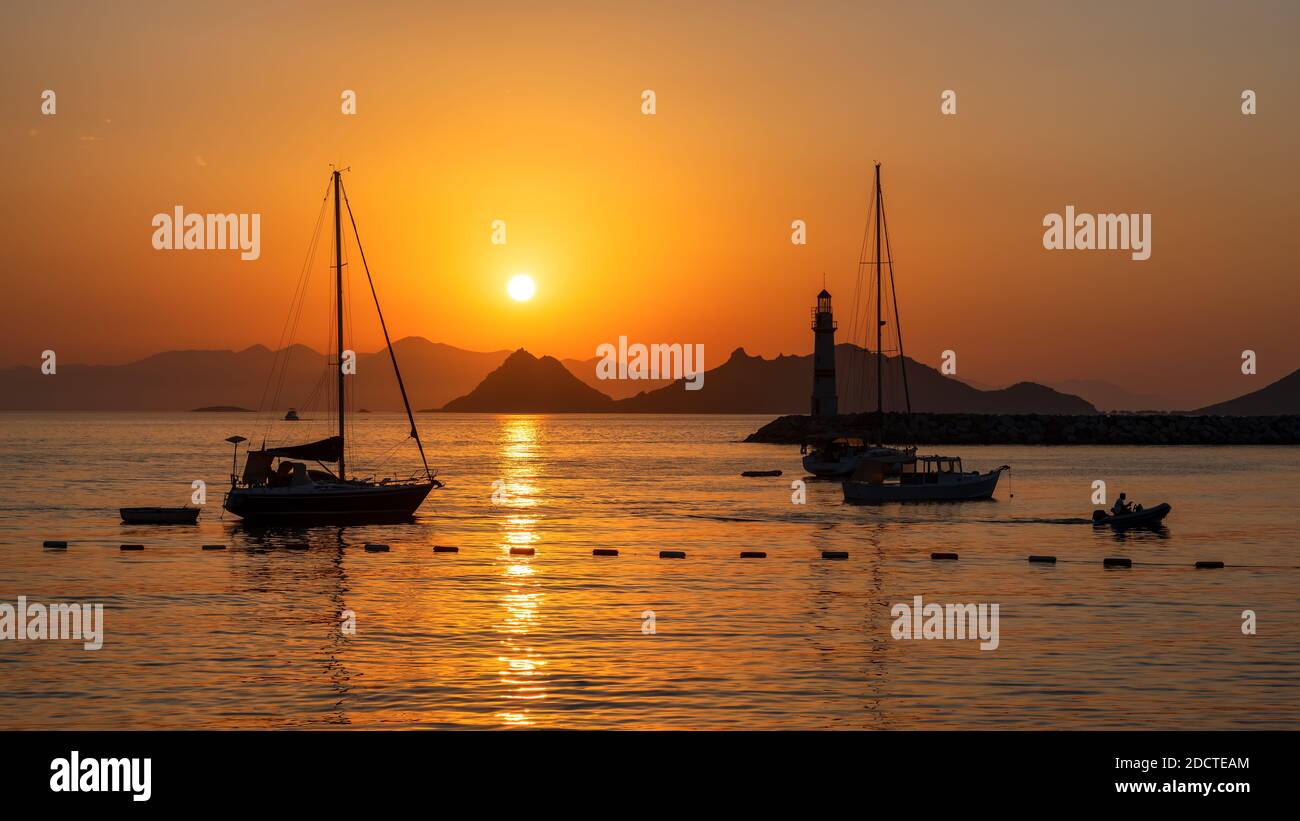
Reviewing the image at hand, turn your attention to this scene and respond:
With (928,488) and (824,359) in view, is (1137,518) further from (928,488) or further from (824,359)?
(824,359)

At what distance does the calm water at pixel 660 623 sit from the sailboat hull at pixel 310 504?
128cm

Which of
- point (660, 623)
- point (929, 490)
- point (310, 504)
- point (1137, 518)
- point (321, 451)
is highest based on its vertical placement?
point (321, 451)

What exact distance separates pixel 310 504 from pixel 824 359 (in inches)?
4133

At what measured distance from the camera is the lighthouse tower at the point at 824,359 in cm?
14938

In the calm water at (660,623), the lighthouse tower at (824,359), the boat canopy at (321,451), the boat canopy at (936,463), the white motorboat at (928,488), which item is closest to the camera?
the calm water at (660,623)

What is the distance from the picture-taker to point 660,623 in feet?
98.7

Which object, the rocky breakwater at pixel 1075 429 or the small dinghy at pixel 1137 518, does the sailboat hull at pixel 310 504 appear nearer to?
the small dinghy at pixel 1137 518

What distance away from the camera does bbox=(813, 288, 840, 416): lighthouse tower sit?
14938 cm

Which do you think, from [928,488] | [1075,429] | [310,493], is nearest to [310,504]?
[310,493]

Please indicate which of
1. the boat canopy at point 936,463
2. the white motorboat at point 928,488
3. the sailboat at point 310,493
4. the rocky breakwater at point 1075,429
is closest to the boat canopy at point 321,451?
the sailboat at point 310,493

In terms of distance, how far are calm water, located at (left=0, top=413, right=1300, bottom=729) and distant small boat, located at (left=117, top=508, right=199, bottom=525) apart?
0.76 m

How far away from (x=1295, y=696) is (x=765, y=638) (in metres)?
10.8
